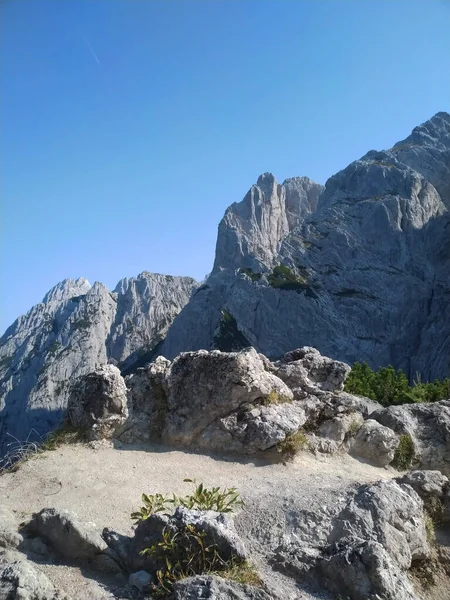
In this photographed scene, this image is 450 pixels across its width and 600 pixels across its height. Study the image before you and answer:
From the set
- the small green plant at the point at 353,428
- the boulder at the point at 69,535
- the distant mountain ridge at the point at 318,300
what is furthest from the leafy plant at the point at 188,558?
the distant mountain ridge at the point at 318,300

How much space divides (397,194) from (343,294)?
33267mm

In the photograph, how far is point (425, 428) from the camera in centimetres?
1738

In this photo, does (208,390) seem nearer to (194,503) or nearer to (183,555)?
(194,503)

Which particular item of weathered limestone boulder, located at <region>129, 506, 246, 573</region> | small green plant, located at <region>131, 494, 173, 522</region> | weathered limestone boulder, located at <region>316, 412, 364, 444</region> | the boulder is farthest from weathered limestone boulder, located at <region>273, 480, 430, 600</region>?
weathered limestone boulder, located at <region>316, 412, 364, 444</region>

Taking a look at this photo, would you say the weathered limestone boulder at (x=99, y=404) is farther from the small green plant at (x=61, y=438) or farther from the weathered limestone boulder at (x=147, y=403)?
the weathered limestone boulder at (x=147, y=403)

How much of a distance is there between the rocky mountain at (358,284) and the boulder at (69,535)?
88.1 metres

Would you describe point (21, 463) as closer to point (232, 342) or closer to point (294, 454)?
point (294, 454)

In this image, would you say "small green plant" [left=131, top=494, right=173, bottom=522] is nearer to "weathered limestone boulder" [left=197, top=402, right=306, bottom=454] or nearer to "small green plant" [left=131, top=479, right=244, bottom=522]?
"small green plant" [left=131, top=479, right=244, bottom=522]

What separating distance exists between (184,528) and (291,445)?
6.42 meters

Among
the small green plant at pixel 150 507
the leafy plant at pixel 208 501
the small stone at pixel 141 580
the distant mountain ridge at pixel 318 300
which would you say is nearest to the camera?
the small stone at pixel 141 580

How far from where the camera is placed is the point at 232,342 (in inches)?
4218

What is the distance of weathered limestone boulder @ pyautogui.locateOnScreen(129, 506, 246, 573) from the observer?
325 inches

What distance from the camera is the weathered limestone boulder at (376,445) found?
15.7 metres

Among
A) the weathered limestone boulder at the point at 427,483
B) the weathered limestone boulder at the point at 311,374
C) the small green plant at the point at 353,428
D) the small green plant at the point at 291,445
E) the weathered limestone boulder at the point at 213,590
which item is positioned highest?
the weathered limestone boulder at the point at 311,374
